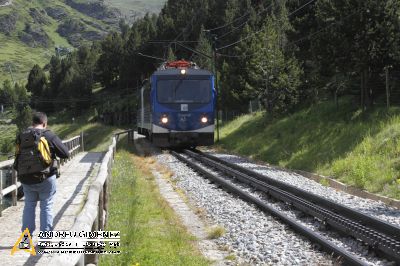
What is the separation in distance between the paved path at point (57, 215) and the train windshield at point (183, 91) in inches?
360

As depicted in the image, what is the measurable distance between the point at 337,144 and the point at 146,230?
12.7 m

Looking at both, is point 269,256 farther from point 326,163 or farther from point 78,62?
point 78,62

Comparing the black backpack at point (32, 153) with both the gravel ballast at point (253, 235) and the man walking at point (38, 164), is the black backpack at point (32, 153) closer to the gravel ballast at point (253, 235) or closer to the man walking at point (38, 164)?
the man walking at point (38, 164)

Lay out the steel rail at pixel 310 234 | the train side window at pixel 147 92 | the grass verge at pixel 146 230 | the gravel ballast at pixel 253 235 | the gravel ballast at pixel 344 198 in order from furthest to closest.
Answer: the train side window at pixel 147 92 < the gravel ballast at pixel 344 198 < the gravel ballast at pixel 253 235 < the grass verge at pixel 146 230 < the steel rail at pixel 310 234

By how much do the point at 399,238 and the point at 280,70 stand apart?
2576 centimetres

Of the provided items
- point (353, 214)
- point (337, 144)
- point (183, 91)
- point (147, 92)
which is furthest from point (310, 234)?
point (147, 92)

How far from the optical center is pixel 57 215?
993 centimetres

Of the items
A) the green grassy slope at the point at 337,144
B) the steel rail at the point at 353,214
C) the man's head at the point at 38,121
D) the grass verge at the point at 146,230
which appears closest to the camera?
the man's head at the point at 38,121

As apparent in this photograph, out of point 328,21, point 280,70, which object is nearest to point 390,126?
point 328,21

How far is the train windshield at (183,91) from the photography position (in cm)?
2684

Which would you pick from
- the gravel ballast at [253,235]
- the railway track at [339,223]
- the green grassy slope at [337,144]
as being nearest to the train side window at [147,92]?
the green grassy slope at [337,144]

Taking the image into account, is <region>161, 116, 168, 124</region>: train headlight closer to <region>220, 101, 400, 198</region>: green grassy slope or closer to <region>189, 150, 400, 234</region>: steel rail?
<region>220, 101, 400, 198</region>: green grassy slope

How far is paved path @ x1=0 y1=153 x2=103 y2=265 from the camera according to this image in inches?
Result: 269

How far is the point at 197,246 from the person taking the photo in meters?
8.83
